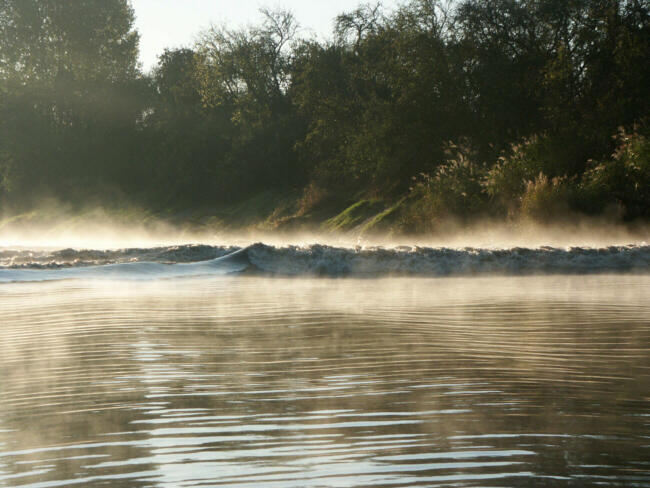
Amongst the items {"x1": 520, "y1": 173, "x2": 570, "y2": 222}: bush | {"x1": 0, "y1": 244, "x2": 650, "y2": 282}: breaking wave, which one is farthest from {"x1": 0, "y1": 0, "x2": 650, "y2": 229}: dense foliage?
{"x1": 0, "y1": 244, "x2": 650, "y2": 282}: breaking wave

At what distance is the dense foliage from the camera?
960 inches

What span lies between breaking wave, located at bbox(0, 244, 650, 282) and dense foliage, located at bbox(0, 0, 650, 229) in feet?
18.7

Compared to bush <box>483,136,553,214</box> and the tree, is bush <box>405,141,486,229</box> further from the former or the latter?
the tree

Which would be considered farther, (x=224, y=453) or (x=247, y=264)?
(x=247, y=264)

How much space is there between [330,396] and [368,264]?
10.8m

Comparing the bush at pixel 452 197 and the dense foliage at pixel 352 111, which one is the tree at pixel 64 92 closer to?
the dense foliage at pixel 352 111

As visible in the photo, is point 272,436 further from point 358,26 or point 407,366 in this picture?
point 358,26

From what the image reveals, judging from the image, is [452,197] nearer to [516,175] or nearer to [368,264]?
[516,175]

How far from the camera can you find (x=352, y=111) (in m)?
34.8

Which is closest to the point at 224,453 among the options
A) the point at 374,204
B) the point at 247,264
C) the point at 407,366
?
the point at 407,366

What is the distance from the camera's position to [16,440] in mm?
4020

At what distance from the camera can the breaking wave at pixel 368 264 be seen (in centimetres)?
1465

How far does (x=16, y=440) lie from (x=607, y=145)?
22.7 m

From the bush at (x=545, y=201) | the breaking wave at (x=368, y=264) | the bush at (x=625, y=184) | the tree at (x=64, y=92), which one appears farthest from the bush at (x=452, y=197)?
the tree at (x=64, y=92)
